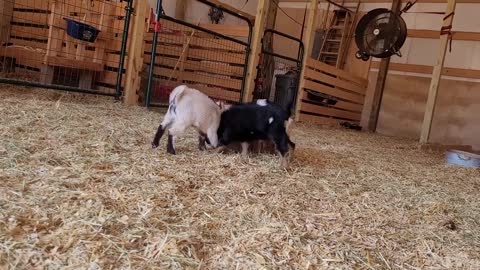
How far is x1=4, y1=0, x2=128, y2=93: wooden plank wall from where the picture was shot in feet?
17.2

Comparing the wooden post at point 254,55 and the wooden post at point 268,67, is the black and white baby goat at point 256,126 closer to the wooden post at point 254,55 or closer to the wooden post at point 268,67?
the wooden post at point 254,55

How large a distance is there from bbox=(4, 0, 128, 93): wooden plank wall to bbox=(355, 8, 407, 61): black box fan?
3.73 meters

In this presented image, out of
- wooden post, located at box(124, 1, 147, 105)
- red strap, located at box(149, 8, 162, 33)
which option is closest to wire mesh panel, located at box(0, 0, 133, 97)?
wooden post, located at box(124, 1, 147, 105)

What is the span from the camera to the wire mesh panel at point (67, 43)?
4.84 m

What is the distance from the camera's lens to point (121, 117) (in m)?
3.83

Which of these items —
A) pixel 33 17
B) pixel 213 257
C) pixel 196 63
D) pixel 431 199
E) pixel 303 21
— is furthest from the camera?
pixel 303 21

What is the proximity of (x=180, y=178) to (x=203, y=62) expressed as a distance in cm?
471

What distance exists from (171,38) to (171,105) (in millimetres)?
4222

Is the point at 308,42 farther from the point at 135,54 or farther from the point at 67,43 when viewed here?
the point at 67,43

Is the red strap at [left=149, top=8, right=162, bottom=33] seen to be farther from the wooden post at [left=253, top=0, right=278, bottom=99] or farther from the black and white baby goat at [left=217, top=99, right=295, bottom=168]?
the wooden post at [left=253, top=0, right=278, bottom=99]

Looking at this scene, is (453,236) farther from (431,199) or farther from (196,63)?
(196,63)

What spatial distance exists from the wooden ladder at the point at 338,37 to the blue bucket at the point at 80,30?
578cm

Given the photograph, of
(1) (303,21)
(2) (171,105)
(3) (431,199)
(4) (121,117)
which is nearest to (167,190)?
(2) (171,105)

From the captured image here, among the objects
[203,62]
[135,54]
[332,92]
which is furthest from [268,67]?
[135,54]
